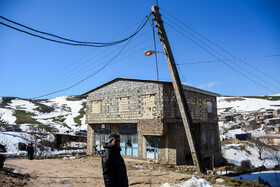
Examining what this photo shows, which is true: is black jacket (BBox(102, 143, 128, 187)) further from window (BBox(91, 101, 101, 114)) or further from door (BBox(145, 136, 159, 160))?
window (BBox(91, 101, 101, 114))

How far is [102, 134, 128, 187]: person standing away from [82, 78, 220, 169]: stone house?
34.7ft

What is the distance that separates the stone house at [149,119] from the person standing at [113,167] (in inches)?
416

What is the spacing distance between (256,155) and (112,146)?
37.8 m

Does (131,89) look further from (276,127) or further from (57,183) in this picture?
(276,127)

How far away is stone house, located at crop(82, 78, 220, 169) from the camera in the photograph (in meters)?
14.7

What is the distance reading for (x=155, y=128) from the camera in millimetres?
14789

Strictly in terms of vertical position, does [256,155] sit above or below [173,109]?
below

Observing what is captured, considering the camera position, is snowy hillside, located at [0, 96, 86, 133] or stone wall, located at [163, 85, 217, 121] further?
snowy hillside, located at [0, 96, 86, 133]

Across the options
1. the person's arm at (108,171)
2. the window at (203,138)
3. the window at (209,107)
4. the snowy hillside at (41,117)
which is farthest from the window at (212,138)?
the snowy hillside at (41,117)

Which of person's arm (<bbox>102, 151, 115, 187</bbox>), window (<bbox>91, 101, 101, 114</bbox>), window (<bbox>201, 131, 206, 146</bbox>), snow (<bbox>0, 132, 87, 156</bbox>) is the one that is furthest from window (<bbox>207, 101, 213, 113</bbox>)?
person's arm (<bbox>102, 151, 115, 187</bbox>)

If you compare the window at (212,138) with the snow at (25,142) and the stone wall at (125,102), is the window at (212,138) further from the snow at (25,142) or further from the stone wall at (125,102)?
the snow at (25,142)

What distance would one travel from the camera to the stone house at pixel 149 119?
1471 cm

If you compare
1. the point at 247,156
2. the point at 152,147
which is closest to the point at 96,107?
the point at 152,147

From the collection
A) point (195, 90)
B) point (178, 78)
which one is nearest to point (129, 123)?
point (195, 90)
